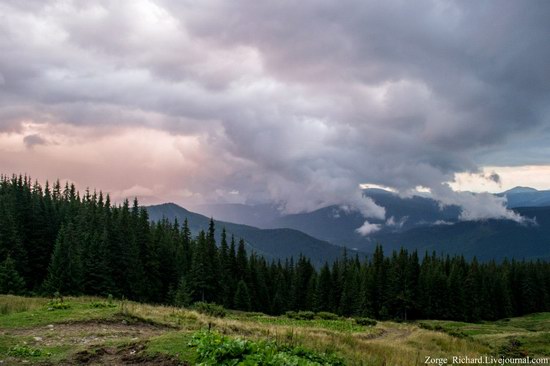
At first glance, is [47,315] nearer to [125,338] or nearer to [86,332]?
[86,332]

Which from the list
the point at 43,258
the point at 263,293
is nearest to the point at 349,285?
the point at 263,293

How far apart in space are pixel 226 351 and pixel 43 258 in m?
80.0

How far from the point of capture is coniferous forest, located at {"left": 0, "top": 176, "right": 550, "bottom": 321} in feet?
225

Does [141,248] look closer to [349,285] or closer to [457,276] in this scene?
[349,285]

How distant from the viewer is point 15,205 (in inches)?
3248

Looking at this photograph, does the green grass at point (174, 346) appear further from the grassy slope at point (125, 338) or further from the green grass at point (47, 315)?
the green grass at point (47, 315)

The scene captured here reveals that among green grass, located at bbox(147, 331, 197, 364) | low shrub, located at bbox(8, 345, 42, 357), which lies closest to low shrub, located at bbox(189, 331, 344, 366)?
green grass, located at bbox(147, 331, 197, 364)

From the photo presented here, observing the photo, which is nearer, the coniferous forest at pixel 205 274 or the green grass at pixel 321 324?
the green grass at pixel 321 324

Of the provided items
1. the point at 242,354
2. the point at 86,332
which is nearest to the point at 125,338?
the point at 86,332

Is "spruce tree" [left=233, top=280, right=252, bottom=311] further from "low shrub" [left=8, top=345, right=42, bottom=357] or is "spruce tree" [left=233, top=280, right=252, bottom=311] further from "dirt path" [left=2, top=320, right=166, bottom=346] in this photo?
"low shrub" [left=8, top=345, right=42, bottom=357]

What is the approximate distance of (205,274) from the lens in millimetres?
90500

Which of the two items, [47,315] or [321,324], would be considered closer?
[47,315]

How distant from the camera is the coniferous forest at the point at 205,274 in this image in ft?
225

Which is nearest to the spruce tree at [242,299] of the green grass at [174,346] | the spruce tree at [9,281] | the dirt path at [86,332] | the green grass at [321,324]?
the spruce tree at [9,281]
